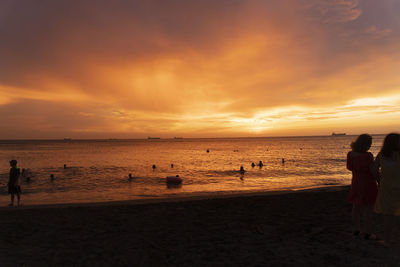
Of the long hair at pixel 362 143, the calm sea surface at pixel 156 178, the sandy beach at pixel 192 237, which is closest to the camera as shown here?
the sandy beach at pixel 192 237

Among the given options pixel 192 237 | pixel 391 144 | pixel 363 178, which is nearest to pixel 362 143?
pixel 391 144

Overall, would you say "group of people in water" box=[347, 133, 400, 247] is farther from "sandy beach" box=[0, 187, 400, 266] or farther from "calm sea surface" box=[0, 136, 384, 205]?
"calm sea surface" box=[0, 136, 384, 205]

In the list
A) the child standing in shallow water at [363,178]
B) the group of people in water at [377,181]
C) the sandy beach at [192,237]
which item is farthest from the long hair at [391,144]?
the sandy beach at [192,237]

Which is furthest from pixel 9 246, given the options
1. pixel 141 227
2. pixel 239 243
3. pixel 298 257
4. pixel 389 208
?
pixel 389 208

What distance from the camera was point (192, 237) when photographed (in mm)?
7344

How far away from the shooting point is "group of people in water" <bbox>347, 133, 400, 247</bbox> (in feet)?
19.1

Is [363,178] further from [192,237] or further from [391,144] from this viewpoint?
[192,237]

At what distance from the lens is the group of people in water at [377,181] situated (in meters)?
5.82

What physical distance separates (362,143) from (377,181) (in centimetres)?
102

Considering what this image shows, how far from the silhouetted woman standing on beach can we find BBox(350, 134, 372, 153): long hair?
422 mm

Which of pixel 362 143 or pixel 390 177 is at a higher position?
pixel 362 143

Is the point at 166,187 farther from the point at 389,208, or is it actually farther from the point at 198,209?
the point at 389,208

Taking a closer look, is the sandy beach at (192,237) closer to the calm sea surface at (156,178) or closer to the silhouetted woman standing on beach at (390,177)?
the silhouetted woman standing on beach at (390,177)

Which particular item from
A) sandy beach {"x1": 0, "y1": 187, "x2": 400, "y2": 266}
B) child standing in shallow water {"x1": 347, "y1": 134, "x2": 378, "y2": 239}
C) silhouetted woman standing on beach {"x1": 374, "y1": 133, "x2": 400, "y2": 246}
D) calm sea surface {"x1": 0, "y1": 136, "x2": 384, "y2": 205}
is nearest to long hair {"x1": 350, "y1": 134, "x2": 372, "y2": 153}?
child standing in shallow water {"x1": 347, "y1": 134, "x2": 378, "y2": 239}
